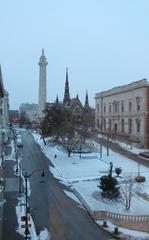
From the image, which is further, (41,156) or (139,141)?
(139,141)

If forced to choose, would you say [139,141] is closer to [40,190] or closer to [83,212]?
[40,190]

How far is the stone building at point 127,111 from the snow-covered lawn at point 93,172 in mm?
8664

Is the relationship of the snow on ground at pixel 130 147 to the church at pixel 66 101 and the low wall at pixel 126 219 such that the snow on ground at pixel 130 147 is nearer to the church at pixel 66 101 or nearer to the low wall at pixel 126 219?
the low wall at pixel 126 219

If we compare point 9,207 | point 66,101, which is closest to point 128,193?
point 9,207

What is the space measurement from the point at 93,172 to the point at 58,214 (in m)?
16.1

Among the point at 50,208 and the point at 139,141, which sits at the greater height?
the point at 139,141

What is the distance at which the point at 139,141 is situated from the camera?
2734 inches

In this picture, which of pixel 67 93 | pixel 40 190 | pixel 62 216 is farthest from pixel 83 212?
pixel 67 93

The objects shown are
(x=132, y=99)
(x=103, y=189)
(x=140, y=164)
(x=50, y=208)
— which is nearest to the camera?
(x=50, y=208)

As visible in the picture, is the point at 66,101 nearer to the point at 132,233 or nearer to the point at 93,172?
the point at 93,172

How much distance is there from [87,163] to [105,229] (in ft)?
81.6

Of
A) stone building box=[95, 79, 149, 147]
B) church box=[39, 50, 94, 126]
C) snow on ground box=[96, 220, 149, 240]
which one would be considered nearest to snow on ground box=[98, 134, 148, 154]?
stone building box=[95, 79, 149, 147]

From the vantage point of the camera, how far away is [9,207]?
102ft

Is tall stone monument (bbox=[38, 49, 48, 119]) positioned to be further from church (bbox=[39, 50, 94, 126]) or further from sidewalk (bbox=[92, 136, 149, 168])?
sidewalk (bbox=[92, 136, 149, 168])
